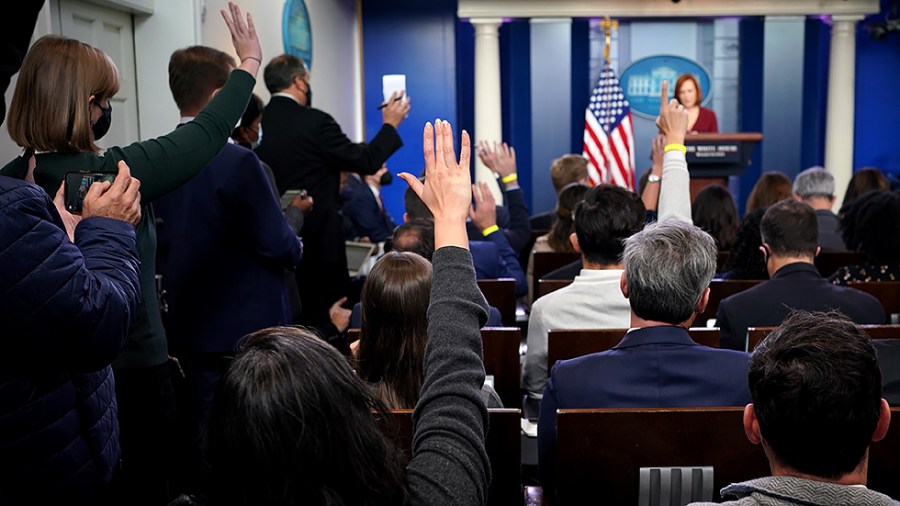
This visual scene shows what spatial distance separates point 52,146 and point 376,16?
315 inches

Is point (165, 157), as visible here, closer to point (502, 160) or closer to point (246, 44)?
point (246, 44)

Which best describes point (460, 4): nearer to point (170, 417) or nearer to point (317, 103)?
point (317, 103)

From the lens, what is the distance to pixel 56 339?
134cm

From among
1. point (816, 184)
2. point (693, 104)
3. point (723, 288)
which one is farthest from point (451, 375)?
point (693, 104)

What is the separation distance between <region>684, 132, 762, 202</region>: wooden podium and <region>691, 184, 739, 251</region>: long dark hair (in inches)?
83.9

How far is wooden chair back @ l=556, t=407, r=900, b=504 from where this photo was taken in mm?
1661

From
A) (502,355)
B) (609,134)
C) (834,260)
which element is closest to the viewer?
(502,355)

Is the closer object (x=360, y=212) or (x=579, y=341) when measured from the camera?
(x=579, y=341)

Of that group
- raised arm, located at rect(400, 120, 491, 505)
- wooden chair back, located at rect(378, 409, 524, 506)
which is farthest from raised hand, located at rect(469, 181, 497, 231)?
raised arm, located at rect(400, 120, 491, 505)

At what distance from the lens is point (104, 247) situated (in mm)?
1525

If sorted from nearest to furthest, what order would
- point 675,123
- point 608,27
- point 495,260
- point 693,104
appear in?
point 675,123, point 495,260, point 693,104, point 608,27

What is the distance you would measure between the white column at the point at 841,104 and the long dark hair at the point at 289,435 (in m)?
8.91

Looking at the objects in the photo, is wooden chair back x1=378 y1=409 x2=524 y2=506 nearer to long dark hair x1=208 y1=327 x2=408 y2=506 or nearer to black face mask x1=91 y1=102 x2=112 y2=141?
long dark hair x1=208 y1=327 x2=408 y2=506

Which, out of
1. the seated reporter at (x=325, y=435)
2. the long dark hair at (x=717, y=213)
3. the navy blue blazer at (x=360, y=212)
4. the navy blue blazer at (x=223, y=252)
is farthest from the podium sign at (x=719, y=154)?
the seated reporter at (x=325, y=435)
